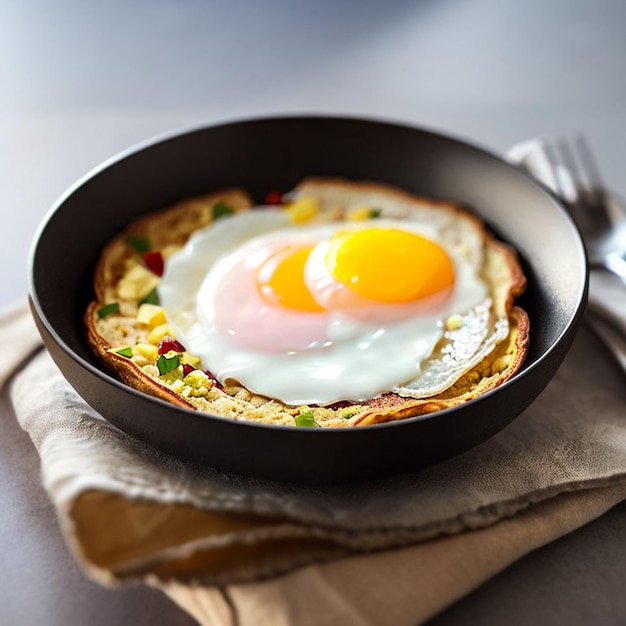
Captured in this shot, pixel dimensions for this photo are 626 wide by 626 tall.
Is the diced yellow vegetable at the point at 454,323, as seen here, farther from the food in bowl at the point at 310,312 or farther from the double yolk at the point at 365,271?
the double yolk at the point at 365,271

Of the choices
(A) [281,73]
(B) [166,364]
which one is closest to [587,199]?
(B) [166,364]

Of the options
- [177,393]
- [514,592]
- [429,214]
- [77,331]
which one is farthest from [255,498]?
[429,214]

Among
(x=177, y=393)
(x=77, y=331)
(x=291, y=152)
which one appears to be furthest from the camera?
(x=291, y=152)

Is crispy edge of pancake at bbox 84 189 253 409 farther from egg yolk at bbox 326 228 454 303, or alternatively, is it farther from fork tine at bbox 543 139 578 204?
fork tine at bbox 543 139 578 204

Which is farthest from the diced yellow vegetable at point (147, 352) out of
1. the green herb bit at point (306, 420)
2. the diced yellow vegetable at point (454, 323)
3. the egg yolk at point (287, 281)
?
the diced yellow vegetable at point (454, 323)

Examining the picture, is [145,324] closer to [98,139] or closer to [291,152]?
[291,152]

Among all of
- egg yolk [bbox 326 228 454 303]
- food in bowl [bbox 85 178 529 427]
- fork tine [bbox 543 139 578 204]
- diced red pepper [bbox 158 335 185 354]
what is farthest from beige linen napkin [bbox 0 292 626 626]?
fork tine [bbox 543 139 578 204]
